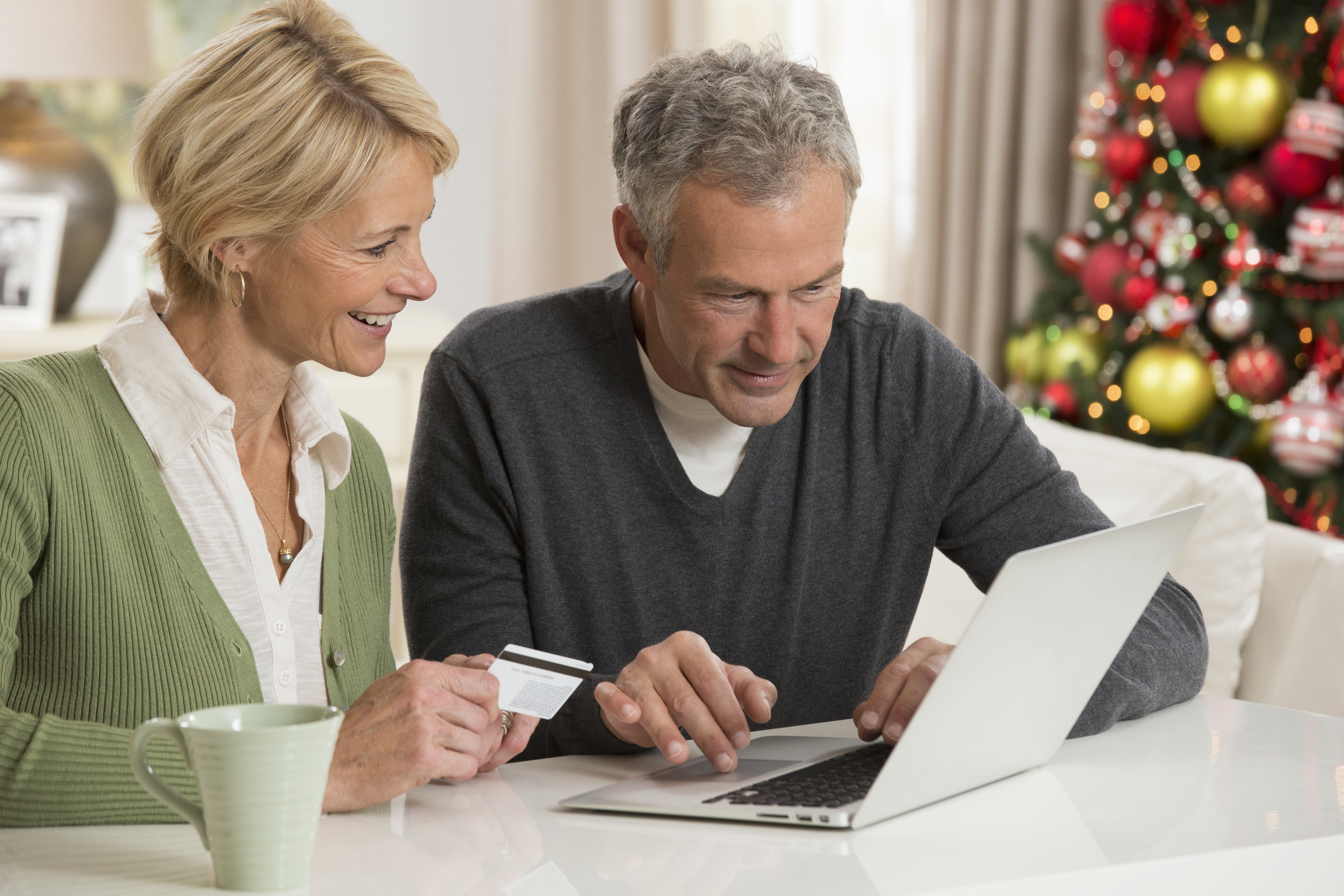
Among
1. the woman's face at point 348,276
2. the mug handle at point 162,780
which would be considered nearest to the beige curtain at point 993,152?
the woman's face at point 348,276

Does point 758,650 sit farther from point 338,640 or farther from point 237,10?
point 237,10

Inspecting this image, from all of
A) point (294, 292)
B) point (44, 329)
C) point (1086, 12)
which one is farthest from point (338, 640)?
point (1086, 12)

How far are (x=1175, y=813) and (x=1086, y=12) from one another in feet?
10.0

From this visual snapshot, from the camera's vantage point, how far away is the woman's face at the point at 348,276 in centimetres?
117

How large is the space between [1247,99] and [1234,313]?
43cm

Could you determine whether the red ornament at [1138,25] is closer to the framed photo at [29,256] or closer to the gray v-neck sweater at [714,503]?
the gray v-neck sweater at [714,503]

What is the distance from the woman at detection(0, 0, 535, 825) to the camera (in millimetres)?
1026

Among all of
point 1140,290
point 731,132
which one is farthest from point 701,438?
point 1140,290

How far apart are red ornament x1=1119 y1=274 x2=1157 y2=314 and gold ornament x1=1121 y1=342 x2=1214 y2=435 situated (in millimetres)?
118

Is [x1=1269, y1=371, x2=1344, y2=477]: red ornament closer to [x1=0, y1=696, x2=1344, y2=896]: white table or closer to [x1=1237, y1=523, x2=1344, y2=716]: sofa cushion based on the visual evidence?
[x1=1237, y1=523, x2=1344, y2=716]: sofa cushion

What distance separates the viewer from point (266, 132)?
3.72 feet

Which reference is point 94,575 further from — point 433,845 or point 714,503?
point 714,503

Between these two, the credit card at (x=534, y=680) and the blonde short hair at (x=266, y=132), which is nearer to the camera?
the credit card at (x=534, y=680)

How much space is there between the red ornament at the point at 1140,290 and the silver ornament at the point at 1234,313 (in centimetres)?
17
